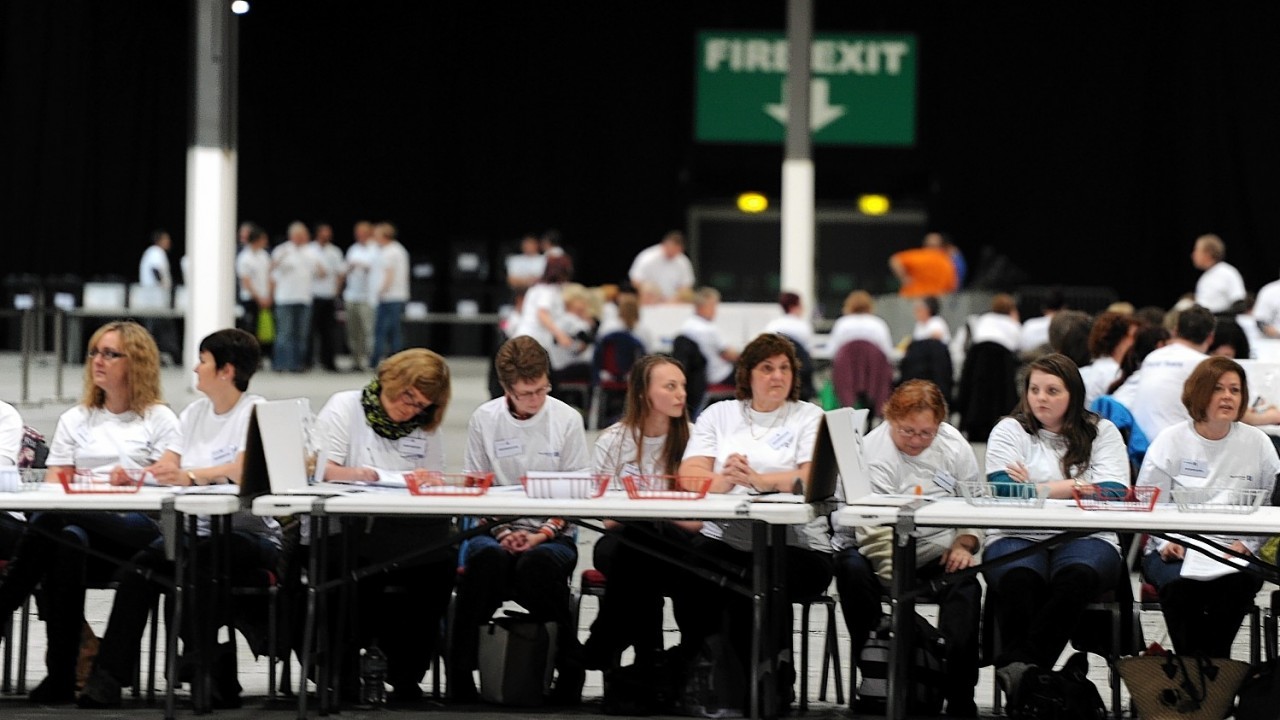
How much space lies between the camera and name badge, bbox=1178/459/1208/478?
5090 mm

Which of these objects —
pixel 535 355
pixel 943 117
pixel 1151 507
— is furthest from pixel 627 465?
pixel 943 117

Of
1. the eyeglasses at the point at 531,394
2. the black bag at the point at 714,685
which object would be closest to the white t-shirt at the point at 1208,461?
the black bag at the point at 714,685

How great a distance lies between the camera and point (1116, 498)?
478cm

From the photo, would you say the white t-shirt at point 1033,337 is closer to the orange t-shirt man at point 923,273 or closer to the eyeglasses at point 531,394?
the orange t-shirt man at point 923,273

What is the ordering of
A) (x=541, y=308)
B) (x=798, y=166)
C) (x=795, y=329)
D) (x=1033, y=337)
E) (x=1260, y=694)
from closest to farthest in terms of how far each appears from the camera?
(x=1260, y=694) → (x=795, y=329) → (x=1033, y=337) → (x=541, y=308) → (x=798, y=166)

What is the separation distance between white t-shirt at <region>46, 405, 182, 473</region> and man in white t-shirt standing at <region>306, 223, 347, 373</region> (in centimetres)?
1147

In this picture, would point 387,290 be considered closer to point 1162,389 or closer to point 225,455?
point 1162,389

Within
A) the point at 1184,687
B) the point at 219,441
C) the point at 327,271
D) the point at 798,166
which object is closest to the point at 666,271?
the point at 798,166

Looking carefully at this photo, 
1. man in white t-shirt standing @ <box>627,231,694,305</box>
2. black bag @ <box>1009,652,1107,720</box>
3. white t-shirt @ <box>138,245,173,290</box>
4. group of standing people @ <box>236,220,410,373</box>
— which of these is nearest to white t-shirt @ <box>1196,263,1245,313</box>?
man in white t-shirt standing @ <box>627,231,694,305</box>

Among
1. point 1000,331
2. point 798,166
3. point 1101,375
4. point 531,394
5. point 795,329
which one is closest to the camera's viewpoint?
point 531,394

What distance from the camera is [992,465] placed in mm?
5086

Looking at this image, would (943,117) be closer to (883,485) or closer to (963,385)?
(963,385)

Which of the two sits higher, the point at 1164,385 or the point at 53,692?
the point at 1164,385

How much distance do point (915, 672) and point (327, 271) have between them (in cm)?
1252
